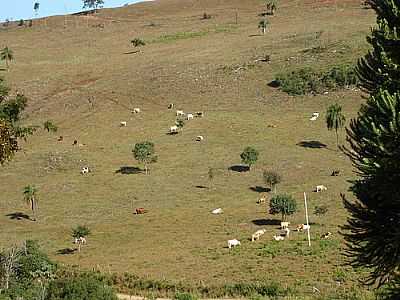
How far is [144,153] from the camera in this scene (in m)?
64.6

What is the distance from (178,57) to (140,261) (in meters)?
76.5

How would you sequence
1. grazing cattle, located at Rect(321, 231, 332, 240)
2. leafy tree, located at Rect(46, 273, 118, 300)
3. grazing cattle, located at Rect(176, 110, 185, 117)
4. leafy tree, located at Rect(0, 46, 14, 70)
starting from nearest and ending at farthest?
leafy tree, located at Rect(46, 273, 118, 300)
grazing cattle, located at Rect(321, 231, 332, 240)
grazing cattle, located at Rect(176, 110, 185, 117)
leafy tree, located at Rect(0, 46, 14, 70)

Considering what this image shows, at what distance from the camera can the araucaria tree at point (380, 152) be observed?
15.0m

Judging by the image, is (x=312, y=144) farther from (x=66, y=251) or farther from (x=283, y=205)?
(x=66, y=251)

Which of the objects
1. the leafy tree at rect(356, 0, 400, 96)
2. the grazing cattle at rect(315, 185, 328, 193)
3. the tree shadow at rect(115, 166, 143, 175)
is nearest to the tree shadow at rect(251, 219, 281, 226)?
the grazing cattle at rect(315, 185, 328, 193)

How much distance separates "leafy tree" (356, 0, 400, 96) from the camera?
52.9 feet

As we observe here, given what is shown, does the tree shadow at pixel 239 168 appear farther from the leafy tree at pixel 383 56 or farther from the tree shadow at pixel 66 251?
the leafy tree at pixel 383 56

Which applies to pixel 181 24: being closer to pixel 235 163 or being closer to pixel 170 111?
pixel 170 111

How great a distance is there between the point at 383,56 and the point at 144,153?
49.7 m

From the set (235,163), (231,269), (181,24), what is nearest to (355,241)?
(231,269)

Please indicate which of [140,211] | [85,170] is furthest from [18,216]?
[85,170]

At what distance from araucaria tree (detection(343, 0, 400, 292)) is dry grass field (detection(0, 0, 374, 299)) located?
16.2 metres

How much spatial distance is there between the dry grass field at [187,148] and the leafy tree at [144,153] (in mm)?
1041

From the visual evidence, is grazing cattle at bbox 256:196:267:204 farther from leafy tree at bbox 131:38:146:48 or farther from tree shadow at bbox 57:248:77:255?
leafy tree at bbox 131:38:146:48
